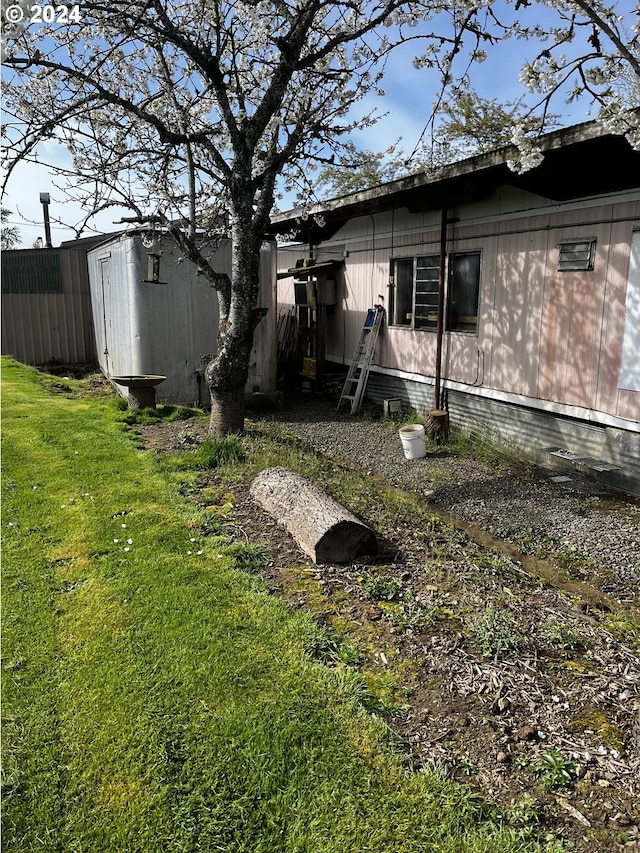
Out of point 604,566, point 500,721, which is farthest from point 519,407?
point 500,721

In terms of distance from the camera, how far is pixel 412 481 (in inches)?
260

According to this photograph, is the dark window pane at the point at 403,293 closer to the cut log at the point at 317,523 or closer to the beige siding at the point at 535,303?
the beige siding at the point at 535,303

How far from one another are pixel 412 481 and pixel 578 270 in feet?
9.39

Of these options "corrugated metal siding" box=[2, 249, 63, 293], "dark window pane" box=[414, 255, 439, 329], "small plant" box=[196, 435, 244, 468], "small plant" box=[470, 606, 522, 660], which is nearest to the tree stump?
"dark window pane" box=[414, 255, 439, 329]

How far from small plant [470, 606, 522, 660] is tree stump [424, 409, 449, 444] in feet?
15.4

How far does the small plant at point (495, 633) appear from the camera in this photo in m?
3.17

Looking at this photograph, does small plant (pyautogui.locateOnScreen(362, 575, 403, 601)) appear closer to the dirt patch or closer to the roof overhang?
the dirt patch

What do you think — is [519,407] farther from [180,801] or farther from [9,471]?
[180,801]

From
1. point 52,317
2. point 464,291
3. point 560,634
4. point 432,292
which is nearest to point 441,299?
point 464,291

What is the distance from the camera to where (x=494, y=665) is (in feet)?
10.0

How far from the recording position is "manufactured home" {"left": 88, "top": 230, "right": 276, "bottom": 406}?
356 inches

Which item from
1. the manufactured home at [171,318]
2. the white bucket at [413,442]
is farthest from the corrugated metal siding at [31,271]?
the white bucket at [413,442]

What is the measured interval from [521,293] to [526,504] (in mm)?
2778

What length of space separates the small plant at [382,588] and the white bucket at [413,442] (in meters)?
3.64
